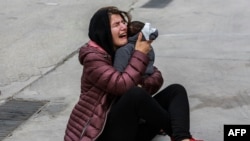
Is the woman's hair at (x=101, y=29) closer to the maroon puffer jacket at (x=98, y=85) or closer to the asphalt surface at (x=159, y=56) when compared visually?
the maroon puffer jacket at (x=98, y=85)

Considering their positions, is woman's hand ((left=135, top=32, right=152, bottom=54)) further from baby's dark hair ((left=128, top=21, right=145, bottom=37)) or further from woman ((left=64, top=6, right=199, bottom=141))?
baby's dark hair ((left=128, top=21, right=145, bottom=37))

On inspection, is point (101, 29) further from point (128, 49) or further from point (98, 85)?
point (98, 85)

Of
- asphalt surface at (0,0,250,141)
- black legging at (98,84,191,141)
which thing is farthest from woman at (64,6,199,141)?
asphalt surface at (0,0,250,141)

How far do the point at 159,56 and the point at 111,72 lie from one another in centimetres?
332

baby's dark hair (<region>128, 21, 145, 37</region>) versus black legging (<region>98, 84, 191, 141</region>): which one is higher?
baby's dark hair (<region>128, 21, 145, 37</region>)

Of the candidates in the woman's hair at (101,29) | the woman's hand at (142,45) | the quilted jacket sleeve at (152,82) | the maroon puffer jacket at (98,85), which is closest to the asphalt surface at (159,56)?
the quilted jacket sleeve at (152,82)

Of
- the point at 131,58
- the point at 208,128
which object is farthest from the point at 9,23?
the point at 131,58

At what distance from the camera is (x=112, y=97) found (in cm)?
341

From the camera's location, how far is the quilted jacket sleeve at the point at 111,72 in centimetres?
321

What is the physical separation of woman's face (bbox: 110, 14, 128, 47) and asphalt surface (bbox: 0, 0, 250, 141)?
3.15 feet

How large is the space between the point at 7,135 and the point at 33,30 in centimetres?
428

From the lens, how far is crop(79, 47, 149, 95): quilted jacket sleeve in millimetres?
3205

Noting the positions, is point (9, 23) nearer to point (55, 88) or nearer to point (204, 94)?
point (55, 88)

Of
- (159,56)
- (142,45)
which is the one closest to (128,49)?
(142,45)
